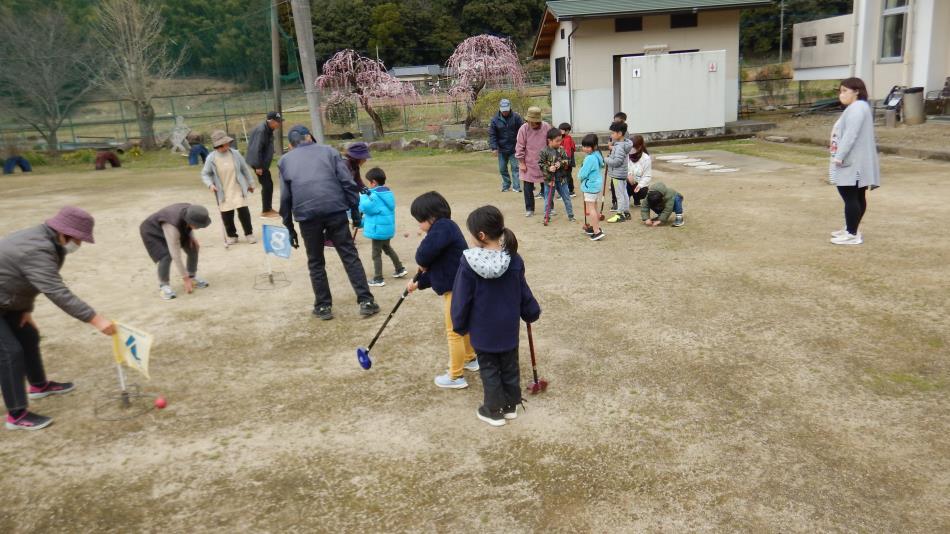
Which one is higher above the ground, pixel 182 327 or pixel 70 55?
pixel 70 55

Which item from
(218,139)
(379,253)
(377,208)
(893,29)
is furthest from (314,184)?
(893,29)

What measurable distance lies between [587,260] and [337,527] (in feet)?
14.9

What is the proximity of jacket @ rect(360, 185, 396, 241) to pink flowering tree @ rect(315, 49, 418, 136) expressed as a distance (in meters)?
19.6

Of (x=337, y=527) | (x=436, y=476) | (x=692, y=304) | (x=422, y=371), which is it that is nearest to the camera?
(x=337, y=527)

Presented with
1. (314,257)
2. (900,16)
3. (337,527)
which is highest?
(900,16)

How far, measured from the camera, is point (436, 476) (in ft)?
10.7

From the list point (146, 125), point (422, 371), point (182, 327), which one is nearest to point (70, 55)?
point (146, 125)

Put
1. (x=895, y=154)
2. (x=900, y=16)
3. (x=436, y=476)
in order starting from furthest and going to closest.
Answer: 1. (x=900, y=16)
2. (x=895, y=154)
3. (x=436, y=476)

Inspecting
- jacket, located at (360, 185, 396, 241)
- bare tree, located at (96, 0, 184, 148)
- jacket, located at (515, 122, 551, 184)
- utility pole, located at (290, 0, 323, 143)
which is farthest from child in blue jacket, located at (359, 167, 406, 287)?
bare tree, located at (96, 0, 184, 148)

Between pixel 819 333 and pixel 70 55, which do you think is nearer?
pixel 819 333

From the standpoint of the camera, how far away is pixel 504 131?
35.0ft

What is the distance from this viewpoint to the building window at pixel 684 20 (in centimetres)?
1848

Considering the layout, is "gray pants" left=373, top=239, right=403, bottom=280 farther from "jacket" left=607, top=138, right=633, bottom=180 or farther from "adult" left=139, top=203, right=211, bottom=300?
"jacket" left=607, top=138, right=633, bottom=180

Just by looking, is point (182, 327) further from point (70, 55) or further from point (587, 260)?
point (70, 55)
